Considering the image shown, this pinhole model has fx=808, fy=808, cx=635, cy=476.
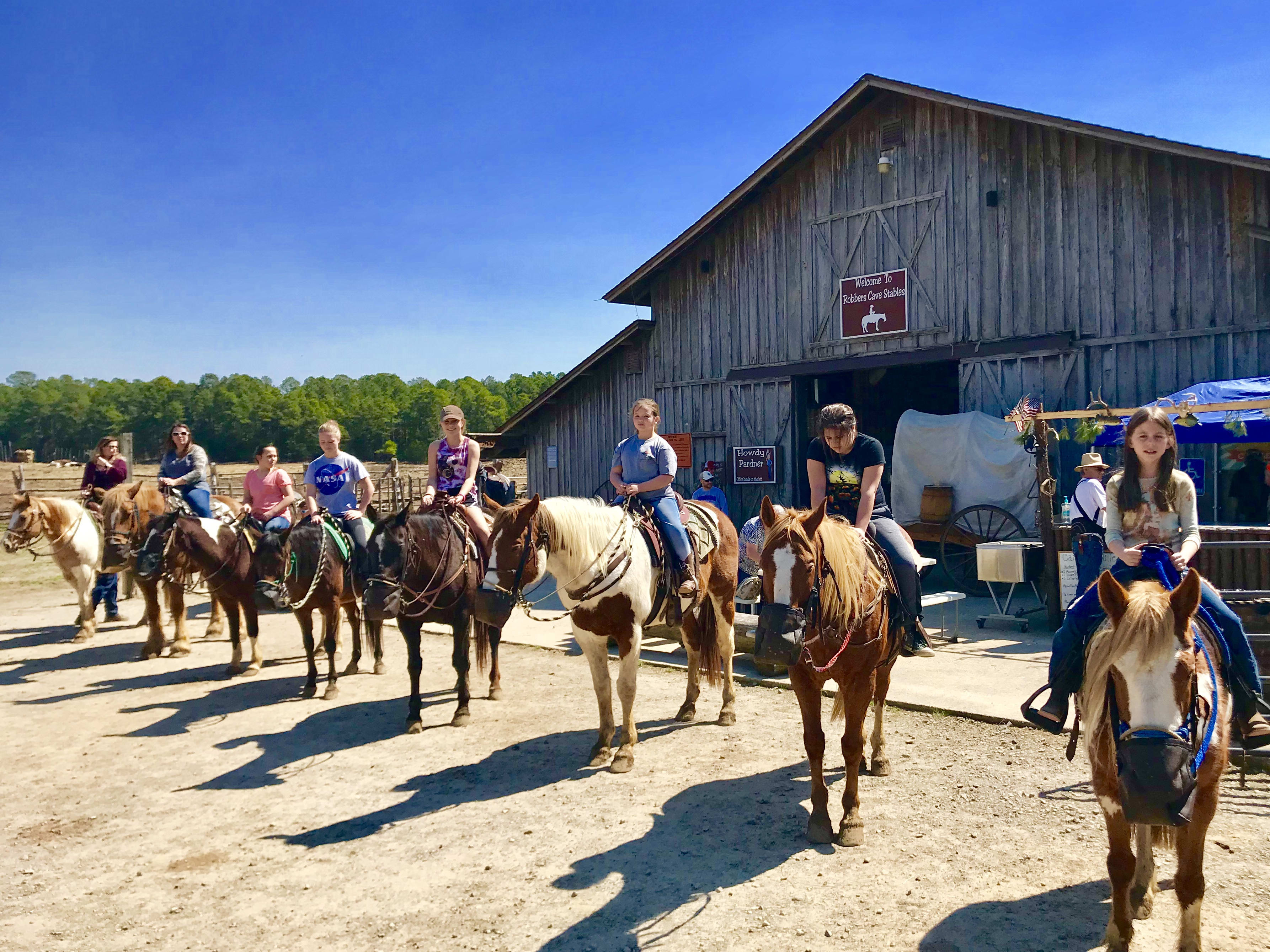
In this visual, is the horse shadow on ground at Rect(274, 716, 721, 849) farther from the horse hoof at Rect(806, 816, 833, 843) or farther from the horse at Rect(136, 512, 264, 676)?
the horse at Rect(136, 512, 264, 676)

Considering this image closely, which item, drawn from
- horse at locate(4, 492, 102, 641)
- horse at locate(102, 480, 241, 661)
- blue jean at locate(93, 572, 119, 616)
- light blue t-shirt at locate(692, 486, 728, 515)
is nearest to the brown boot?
light blue t-shirt at locate(692, 486, 728, 515)

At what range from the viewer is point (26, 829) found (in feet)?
16.1

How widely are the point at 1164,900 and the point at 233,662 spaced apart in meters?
8.28

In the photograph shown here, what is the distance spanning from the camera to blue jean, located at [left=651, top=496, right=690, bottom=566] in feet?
19.8

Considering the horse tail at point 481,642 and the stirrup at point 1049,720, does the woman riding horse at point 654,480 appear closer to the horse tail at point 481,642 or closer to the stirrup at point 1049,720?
the horse tail at point 481,642

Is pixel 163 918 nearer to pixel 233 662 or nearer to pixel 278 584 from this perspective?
pixel 278 584

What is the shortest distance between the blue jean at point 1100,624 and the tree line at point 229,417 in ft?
238

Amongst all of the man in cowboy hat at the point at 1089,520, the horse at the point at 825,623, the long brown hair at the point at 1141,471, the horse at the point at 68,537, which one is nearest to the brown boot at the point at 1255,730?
the long brown hair at the point at 1141,471

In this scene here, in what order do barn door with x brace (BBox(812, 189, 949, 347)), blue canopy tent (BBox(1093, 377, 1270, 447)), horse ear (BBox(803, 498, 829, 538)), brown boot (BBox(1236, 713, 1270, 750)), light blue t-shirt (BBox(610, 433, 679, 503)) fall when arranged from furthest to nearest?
barn door with x brace (BBox(812, 189, 949, 347)), blue canopy tent (BBox(1093, 377, 1270, 447)), light blue t-shirt (BBox(610, 433, 679, 503)), horse ear (BBox(803, 498, 829, 538)), brown boot (BBox(1236, 713, 1270, 750))

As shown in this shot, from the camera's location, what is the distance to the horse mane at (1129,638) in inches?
109

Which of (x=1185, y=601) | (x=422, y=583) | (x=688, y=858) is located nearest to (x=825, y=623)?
(x=688, y=858)

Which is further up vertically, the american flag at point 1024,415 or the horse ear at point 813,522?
the american flag at point 1024,415

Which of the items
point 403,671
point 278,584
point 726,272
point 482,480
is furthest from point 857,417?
point 278,584

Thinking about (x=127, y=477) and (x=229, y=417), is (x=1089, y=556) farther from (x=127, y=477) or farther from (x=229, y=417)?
(x=229, y=417)
